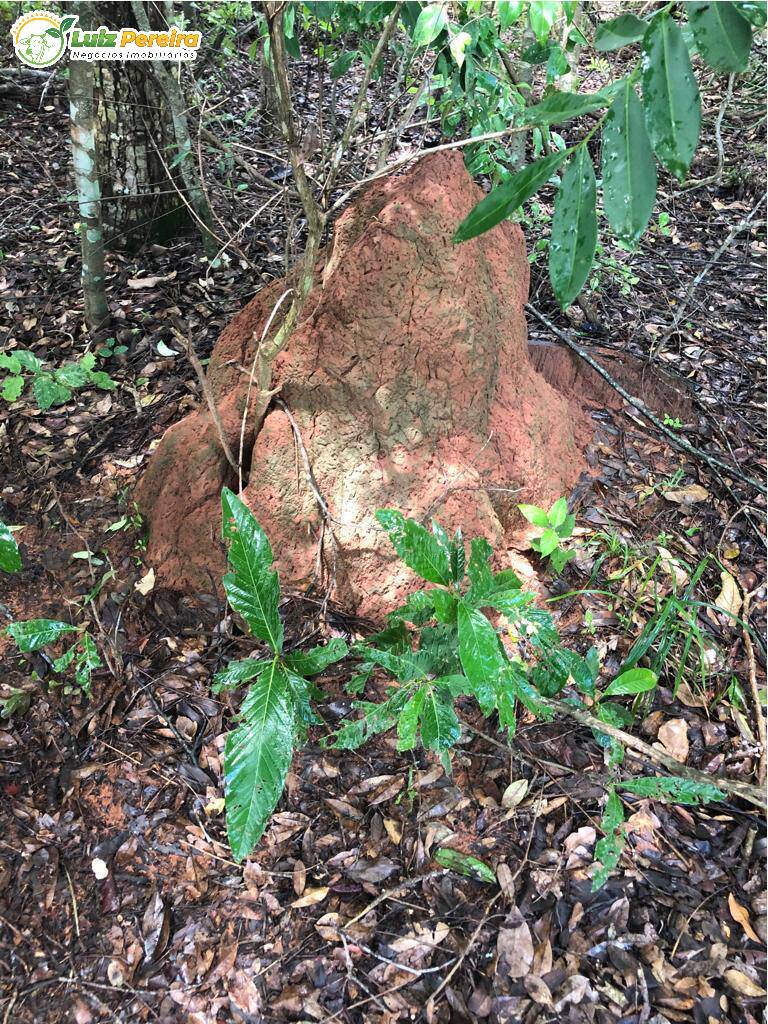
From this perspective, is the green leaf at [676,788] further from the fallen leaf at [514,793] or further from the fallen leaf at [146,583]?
the fallen leaf at [146,583]

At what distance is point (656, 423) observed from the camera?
3131 millimetres

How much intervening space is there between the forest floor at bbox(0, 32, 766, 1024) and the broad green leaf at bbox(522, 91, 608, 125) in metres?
1.64

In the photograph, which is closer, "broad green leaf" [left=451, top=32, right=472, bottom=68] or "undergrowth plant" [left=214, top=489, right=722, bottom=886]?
"undergrowth plant" [left=214, top=489, right=722, bottom=886]

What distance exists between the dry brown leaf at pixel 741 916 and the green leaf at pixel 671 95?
6.12ft

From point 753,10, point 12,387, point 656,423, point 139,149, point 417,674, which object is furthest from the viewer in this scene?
point 139,149

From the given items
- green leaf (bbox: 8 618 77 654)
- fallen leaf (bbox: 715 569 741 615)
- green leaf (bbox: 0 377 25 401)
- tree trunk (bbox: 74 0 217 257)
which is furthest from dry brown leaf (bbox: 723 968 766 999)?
tree trunk (bbox: 74 0 217 257)

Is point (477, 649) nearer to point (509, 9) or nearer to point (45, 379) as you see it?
point (509, 9)

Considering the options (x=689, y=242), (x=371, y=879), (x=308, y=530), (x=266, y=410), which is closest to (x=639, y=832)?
(x=371, y=879)

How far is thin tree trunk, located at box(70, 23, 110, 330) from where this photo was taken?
3018 mm

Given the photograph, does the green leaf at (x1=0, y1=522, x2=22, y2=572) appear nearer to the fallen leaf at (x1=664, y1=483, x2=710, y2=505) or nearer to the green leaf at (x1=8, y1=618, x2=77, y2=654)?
the green leaf at (x1=8, y1=618, x2=77, y2=654)

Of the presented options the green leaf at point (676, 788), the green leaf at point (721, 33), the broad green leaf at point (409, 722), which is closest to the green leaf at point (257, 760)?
the broad green leaf at point (409, 722)

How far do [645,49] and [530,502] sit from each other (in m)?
1.76

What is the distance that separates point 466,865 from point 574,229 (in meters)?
1.65

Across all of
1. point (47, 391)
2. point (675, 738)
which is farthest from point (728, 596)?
point (47, 391)
